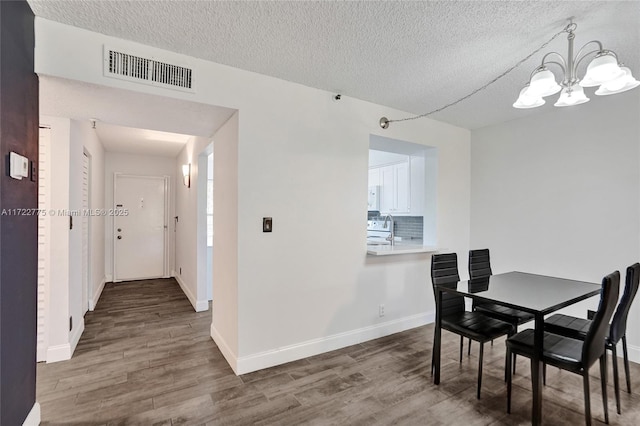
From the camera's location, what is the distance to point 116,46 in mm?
2080

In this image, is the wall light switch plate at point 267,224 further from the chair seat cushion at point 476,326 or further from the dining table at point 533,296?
the chair seat cushion at point 476,326

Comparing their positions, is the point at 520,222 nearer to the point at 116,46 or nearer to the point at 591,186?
the point at 591,186

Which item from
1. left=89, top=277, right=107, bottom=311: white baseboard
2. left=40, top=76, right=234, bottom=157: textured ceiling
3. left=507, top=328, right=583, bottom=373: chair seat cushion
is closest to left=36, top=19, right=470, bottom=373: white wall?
left=40, top=76, right=234, bottom=157: textured ceiling

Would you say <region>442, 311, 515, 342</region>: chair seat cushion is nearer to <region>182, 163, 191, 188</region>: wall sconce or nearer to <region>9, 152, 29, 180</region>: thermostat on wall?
<region>9, 152, 29, 180</region>: thermostat on wall

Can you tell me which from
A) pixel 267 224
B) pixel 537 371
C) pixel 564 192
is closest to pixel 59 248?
pixel 267 224

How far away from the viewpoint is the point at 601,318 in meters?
1.76

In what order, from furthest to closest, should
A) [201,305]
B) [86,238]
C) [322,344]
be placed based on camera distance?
[201,305]
[86,238]
[322,344]

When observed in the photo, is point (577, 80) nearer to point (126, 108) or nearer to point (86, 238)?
point (126, 108)

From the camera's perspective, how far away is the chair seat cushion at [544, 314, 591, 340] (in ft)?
7.38

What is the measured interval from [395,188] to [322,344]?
273 centimetres

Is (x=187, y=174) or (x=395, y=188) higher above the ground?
(x=187, y=174)

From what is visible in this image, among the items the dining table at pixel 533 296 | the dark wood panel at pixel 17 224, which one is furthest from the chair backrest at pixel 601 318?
the dark wood panel at pixel 17 224

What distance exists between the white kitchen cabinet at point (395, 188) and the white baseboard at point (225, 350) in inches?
117

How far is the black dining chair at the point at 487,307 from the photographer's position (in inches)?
102
